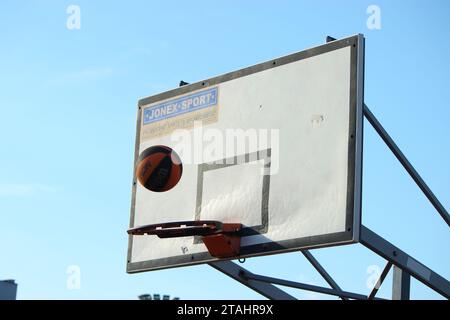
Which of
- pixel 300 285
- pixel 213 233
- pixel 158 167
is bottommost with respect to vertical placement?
pixel 300 285

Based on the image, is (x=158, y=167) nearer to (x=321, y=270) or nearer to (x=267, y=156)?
(x=267, y=156)

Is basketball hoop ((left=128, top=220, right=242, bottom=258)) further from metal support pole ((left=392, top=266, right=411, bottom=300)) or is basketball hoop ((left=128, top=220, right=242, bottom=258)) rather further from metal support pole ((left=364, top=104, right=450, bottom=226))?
metal support pole ((left=392, top=266, right=411, bottom=300))

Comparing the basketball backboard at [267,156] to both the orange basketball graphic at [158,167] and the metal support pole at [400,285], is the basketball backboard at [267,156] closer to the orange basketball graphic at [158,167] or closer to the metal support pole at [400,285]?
the orange basketball graphic at [158,167]

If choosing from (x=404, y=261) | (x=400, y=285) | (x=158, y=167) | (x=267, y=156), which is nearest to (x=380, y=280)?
(x=400, y=285)

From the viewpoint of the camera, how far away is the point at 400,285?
10547 mm

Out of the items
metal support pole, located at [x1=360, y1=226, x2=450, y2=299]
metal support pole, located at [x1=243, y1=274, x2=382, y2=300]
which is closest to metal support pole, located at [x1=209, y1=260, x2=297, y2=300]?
metal support pole, located at [x1=243, y1=274, x2=382, y2=300]

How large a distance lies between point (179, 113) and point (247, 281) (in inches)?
65.1

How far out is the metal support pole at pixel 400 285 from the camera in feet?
34.6

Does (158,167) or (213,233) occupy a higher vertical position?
(158,167)

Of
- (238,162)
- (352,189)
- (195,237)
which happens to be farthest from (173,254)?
(352,189)

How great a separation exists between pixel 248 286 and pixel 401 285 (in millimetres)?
1429

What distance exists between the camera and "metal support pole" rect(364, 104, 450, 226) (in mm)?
9984

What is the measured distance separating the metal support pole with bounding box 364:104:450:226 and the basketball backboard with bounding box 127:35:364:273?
0.88ft

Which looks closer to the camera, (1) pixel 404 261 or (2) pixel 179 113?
(1) pixel 404 261
